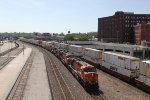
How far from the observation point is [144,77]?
36281 mm

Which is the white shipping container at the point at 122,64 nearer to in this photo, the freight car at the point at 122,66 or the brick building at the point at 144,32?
the freight car at the point at 122,66

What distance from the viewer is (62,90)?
38219 mm

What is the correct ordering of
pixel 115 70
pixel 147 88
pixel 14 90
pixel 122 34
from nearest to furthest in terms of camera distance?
pixel 147 88
pixel 14 90
pixel 115 70
pixel 122 34

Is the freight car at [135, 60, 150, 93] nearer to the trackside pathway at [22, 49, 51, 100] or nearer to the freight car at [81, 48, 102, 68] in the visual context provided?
the trackside pathway at [22, 49, 51, 100]

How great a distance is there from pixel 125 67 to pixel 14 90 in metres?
16.0

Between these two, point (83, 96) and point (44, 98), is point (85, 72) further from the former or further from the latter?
point (44, 98)

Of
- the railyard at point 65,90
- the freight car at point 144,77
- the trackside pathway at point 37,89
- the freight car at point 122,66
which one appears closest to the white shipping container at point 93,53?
the freight car at point 122,66

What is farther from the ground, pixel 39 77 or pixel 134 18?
pixel 134 18

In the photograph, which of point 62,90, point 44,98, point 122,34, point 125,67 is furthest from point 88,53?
point 122,34

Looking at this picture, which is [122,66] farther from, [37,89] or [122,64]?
[37,89]

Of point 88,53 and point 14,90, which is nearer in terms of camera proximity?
point 14,90

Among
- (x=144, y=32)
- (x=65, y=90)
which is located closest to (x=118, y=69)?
(x=65, y=90)

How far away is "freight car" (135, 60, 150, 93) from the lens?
3547cm

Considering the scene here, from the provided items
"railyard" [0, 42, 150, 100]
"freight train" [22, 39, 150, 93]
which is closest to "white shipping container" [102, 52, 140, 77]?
"freight train" [22, 39, 150, 93]
